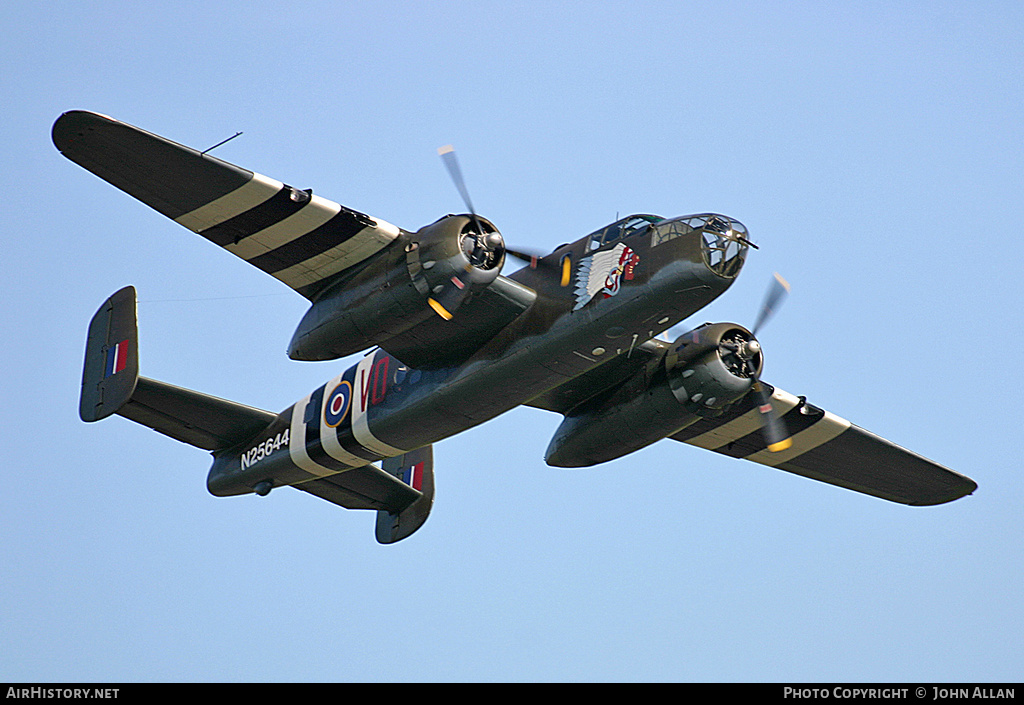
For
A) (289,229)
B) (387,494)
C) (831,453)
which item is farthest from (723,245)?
(387,494)

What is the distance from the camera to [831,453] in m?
23.5

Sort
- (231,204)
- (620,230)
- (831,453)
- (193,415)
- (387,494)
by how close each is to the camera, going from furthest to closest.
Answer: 1. (387,494)
2. (831,453)
3. (193,415)
4. (620,230)
5. (231,204)

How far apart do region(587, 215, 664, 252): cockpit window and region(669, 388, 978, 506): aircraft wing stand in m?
5.41

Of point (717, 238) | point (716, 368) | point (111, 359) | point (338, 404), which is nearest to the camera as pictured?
point (717, 238)

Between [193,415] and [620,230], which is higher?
[620,230]

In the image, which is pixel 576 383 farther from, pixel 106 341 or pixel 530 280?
pixel 106 341

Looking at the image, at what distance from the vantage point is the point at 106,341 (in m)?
21.0

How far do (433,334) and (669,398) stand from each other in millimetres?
4100

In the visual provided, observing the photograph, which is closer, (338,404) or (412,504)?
(338,404)

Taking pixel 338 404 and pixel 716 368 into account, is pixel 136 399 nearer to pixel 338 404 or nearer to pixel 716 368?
pixel 338 404

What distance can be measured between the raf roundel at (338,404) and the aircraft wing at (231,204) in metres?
2.70

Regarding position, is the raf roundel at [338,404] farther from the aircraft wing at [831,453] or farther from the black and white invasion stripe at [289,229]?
the aircraft wing at [831,453]

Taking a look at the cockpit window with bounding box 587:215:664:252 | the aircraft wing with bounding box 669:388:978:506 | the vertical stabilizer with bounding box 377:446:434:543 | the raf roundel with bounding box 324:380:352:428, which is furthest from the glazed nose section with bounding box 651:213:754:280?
the vertical stabilizer with bounding box 377:446:434:543
